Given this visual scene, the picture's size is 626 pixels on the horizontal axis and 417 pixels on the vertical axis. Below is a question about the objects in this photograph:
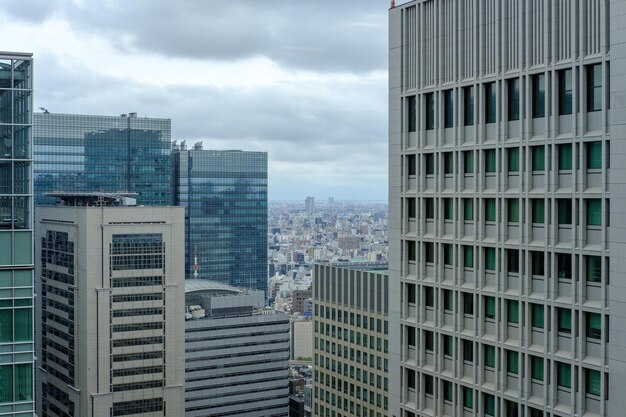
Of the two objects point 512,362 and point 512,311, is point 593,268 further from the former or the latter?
point 512,362

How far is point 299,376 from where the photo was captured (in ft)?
423

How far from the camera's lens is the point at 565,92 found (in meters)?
19.2

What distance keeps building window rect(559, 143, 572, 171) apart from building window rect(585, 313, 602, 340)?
3.43 meters

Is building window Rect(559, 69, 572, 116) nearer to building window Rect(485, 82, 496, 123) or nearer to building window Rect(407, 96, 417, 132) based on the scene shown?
building window Rect(485, 82, 496, 123)

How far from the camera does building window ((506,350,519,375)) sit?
20609mm

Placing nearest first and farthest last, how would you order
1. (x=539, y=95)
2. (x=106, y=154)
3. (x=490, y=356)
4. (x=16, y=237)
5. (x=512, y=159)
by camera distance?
1. (x=539, y=95)
2. (x=512, y=159)
3. (x=490, y=356)
4. (x=16, y=237)
5. (x=106, y=154)

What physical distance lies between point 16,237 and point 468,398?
14.0 meters

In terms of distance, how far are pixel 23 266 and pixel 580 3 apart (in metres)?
17.1

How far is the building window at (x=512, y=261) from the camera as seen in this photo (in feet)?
67.4

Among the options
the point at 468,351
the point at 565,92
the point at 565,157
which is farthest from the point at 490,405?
the point at 565,92

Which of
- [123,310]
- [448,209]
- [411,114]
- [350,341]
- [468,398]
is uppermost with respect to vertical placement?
[411,114]

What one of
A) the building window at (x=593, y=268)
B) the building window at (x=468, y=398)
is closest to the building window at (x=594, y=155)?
the building window at (x=593, y=268)

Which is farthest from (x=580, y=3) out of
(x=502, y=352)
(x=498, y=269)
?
(x=502, y=352)

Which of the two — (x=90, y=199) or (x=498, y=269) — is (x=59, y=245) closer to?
(x=90, y=199)
